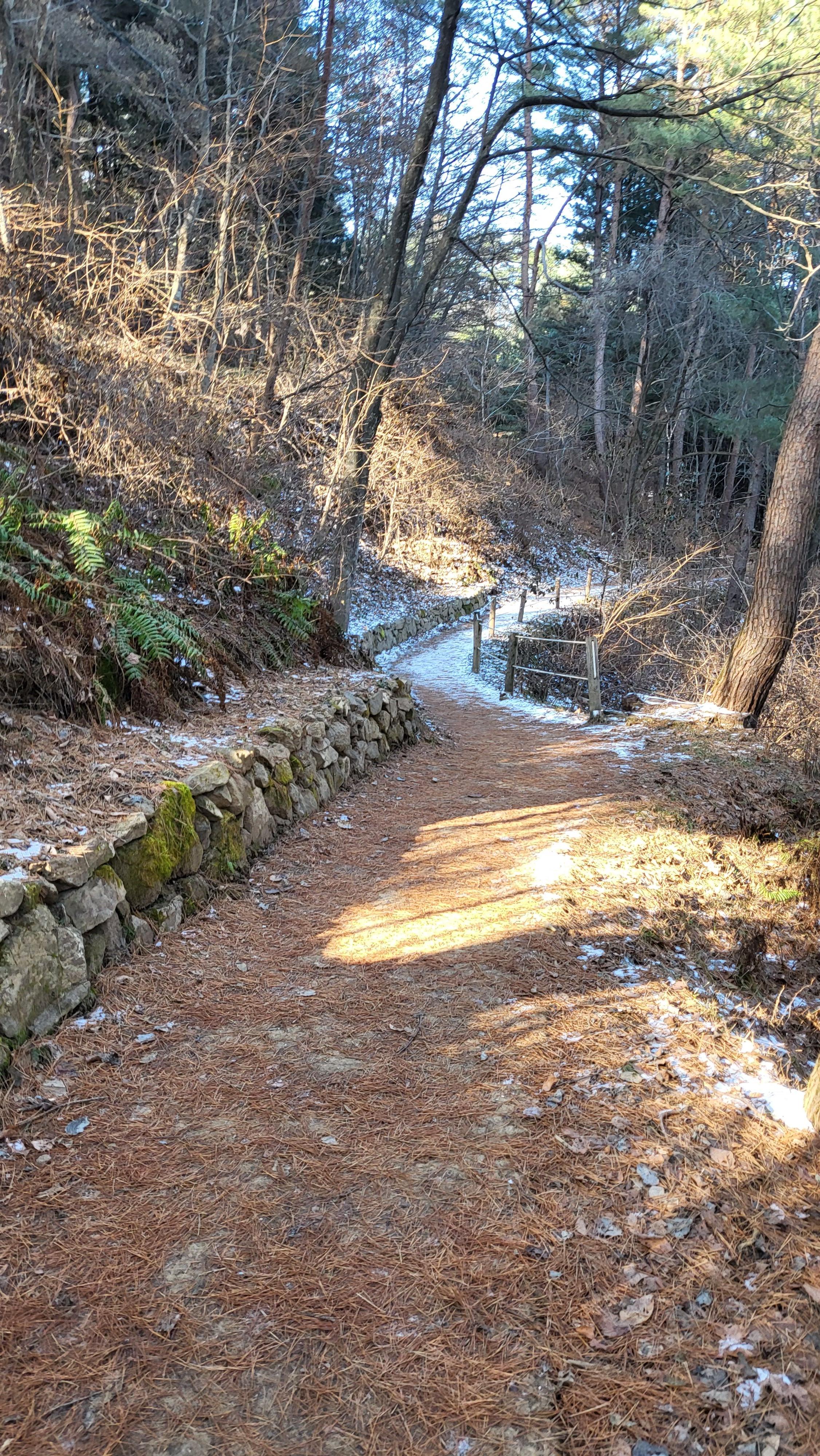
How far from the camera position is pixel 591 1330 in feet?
7.20

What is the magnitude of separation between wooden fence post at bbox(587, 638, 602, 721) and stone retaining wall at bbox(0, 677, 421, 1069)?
4.50m

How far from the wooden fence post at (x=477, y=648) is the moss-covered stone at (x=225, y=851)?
9406 mm

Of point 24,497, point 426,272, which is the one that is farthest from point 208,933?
point 426,272

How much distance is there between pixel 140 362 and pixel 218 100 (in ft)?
22.8

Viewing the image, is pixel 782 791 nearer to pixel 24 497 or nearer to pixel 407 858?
pixel 407 858

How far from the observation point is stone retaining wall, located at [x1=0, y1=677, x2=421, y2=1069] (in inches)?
125

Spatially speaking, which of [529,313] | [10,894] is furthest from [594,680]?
[529,313]

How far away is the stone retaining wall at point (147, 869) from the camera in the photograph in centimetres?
318

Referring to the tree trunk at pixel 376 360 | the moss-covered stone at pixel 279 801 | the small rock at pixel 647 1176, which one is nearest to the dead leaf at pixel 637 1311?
the small rock at pixel 647 1176

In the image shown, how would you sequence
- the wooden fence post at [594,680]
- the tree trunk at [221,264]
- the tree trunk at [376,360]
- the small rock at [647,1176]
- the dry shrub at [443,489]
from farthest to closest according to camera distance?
the dry shrub at [443,489]
the wooden fence post at [594,680]
the tree trunk at [376,360]
the tree trunk at [221,264]
the small rock at [647,1176]

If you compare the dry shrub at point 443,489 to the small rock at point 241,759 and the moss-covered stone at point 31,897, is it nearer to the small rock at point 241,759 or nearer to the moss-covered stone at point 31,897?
the small rock at point 241,759

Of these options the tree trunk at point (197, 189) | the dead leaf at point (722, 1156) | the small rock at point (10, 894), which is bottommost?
the dead leaf at point (722, 1156)

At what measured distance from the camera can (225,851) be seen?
487cm

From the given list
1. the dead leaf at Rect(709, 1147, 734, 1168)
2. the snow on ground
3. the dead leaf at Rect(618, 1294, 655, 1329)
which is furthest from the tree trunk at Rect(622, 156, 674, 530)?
the dead leaf at Rect(618, 1294, 655, 1329)
